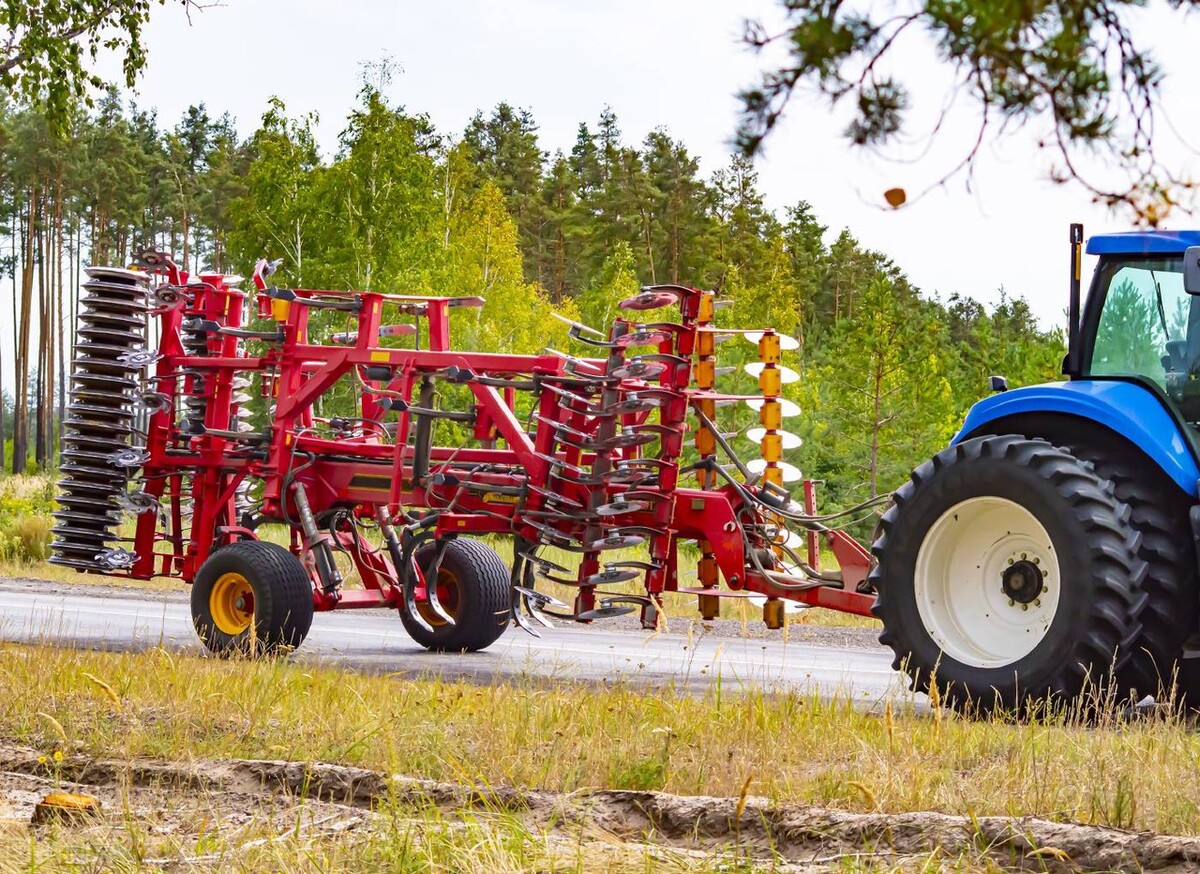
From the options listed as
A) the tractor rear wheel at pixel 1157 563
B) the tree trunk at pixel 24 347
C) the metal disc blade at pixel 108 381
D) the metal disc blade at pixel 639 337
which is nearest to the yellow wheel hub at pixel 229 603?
the metal disc blade at pixel 108 381

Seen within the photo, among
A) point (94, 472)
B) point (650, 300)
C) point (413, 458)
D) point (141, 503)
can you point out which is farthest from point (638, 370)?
point (94, 472)

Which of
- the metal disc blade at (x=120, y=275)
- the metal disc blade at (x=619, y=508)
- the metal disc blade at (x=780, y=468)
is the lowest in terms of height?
the metal disc blade at (x=619, y=508)

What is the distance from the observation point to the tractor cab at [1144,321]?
7551 mm

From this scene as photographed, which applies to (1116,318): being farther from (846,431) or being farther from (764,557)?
(846,431)

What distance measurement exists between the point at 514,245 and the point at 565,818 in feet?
119

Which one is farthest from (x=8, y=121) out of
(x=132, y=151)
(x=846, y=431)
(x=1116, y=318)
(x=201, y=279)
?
(x=1116, y=318)

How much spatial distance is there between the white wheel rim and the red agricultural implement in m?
0.64

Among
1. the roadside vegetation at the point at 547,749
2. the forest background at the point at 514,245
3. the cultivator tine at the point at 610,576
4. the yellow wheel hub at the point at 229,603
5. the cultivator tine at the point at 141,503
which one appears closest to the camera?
the roadside vegetation at the point at 547,749

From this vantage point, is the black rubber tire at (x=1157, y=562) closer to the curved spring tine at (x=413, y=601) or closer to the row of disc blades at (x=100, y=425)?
the curved spring tine at (x=413, y=601)

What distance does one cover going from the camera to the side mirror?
707 centimetres

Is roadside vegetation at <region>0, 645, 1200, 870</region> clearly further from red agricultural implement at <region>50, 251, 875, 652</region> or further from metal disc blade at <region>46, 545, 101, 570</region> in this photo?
metal disc blade at <region>46, 545, 101, 570</region>

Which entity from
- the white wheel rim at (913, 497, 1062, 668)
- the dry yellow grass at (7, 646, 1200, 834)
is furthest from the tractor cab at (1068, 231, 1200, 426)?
the dry yellow grass at (7, 646, 1200, 834)

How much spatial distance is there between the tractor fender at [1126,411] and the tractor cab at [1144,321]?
0.29ft

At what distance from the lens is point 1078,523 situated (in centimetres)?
720
